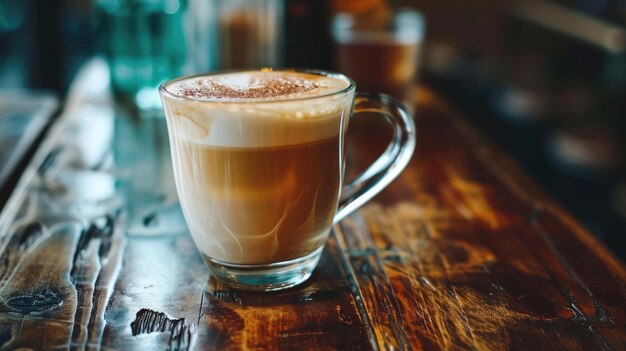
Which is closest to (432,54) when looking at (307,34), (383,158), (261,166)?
(307,34)

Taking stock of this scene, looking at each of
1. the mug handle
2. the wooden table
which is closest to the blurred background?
the wooden table

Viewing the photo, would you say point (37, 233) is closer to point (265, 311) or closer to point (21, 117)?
point (265, 311)

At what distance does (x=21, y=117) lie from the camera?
3.93 feet

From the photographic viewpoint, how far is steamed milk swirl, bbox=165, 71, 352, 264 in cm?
56

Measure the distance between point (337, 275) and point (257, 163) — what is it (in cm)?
15

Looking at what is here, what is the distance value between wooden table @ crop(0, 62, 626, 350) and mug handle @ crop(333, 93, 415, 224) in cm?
6

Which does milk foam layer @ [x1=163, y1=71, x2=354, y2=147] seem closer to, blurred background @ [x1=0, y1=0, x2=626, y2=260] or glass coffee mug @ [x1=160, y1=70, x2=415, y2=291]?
glass coffee mug @ [x1=160, y1=70, x2=415, y2=291]

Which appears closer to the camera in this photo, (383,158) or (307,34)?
(383,158)

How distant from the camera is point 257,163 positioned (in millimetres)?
569

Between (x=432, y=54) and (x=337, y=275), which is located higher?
(x=337, y=275)

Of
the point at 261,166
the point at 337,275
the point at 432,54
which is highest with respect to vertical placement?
the point at 261,166

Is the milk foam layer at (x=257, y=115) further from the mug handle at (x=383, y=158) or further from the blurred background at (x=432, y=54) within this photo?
the blurred background at (x=432, y=54)

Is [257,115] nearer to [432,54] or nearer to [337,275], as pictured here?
[337,275]

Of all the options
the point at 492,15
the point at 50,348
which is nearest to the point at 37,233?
the point at 50,348
